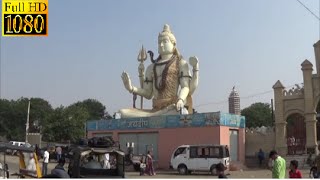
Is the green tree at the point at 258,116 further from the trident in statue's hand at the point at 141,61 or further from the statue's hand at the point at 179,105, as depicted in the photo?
the statue's hand at the point at 179,105

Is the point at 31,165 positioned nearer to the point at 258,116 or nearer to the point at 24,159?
the point at 24,159

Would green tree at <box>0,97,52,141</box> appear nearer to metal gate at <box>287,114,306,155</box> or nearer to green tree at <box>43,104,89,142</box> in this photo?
green tree at <box>43,104,89,142</box>

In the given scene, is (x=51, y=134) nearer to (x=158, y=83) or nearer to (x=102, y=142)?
(x=158, y=83)

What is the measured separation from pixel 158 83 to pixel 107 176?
21541mm

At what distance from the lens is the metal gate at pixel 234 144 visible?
91.7 feet

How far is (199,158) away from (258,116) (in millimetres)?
40338

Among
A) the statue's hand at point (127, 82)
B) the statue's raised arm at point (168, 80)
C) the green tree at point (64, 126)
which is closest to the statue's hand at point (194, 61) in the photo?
the statue's raised arm at point (168, 80)

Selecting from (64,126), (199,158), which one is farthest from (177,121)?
(64,126)

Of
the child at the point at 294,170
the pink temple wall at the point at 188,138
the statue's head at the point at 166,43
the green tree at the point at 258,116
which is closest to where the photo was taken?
the child at the point at 294,170

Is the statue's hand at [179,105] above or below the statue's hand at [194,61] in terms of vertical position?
below

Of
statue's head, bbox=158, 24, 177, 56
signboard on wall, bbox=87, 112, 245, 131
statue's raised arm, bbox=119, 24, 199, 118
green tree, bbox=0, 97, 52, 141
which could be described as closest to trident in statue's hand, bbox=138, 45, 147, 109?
statue's raised arm, bbox=119, 24, 199, 118

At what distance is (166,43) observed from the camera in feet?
103

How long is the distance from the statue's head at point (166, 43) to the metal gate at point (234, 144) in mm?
6924

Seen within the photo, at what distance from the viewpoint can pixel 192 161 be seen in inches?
937
